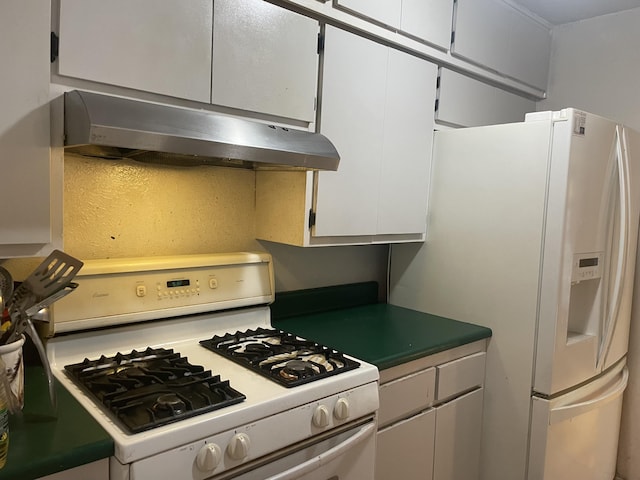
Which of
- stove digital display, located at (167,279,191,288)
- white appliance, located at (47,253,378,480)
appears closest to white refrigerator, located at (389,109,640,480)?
white appliance, located at (47,253,378,480)

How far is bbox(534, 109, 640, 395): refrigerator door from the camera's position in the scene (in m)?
1.87

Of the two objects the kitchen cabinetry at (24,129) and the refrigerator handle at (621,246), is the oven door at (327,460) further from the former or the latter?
the refrigerator handle at (621,246)

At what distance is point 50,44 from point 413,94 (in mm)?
1385

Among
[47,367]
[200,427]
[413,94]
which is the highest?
[413,94]

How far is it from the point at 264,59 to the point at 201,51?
0.22 meters

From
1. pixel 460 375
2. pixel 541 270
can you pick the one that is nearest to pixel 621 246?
pixel 541 270

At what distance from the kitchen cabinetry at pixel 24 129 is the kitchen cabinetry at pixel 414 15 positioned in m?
1.01

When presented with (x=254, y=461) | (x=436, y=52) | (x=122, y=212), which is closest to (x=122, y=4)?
(x=122, y=212)

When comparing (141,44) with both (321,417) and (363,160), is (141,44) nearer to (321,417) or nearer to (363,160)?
(363,160)

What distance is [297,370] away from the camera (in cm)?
147

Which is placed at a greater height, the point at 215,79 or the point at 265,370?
the point at 215,79

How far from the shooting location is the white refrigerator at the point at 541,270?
1.91 meters

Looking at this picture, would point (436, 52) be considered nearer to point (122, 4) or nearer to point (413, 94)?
point (413, 94)

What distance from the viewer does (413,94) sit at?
2119mm
